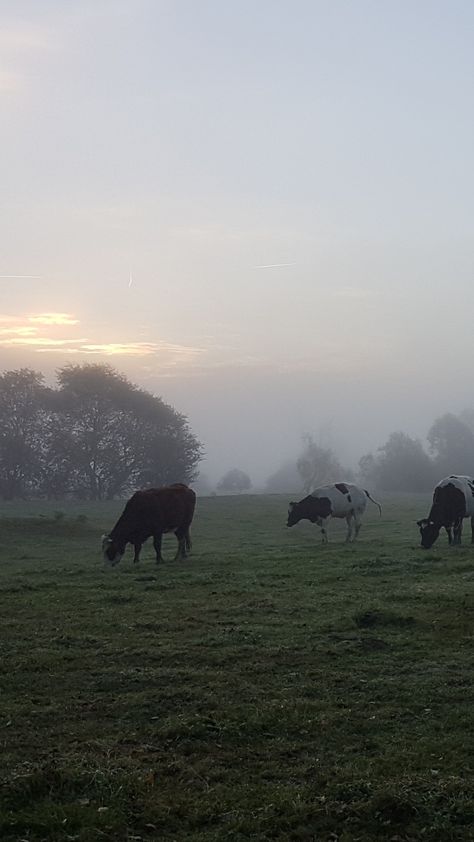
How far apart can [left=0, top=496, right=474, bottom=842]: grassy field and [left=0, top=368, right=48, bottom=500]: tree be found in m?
45.4

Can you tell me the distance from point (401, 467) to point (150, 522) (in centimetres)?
7639

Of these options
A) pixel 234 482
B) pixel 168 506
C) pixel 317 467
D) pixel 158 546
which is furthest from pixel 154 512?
pixel 234 482

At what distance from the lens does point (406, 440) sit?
10069cm

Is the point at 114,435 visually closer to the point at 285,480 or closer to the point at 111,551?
the point at 111,551

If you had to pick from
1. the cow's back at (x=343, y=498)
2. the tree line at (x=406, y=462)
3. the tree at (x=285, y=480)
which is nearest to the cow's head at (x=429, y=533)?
the cow's back at (x=343, y=498)

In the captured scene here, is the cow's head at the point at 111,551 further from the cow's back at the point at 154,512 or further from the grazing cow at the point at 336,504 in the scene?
the grazing cow at the point at 336,504

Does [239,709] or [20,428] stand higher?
[20,428]

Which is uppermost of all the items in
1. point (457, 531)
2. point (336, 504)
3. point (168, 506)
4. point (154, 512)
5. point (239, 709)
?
point (168, 506)

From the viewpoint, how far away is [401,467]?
9525 centimetres

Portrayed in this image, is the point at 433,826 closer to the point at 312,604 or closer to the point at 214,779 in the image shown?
the point at 214,779

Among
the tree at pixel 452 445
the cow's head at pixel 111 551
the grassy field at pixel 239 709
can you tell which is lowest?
the grassy field at pixel 239 709

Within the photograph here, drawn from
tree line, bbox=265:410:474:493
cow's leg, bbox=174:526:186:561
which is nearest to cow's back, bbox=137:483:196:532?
cow's leg, bbox=174:526:186:561

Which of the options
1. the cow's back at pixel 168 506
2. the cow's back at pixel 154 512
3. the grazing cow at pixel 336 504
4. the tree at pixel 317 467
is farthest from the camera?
the tree at pixel 317 467

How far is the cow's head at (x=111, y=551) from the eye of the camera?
861 inches
